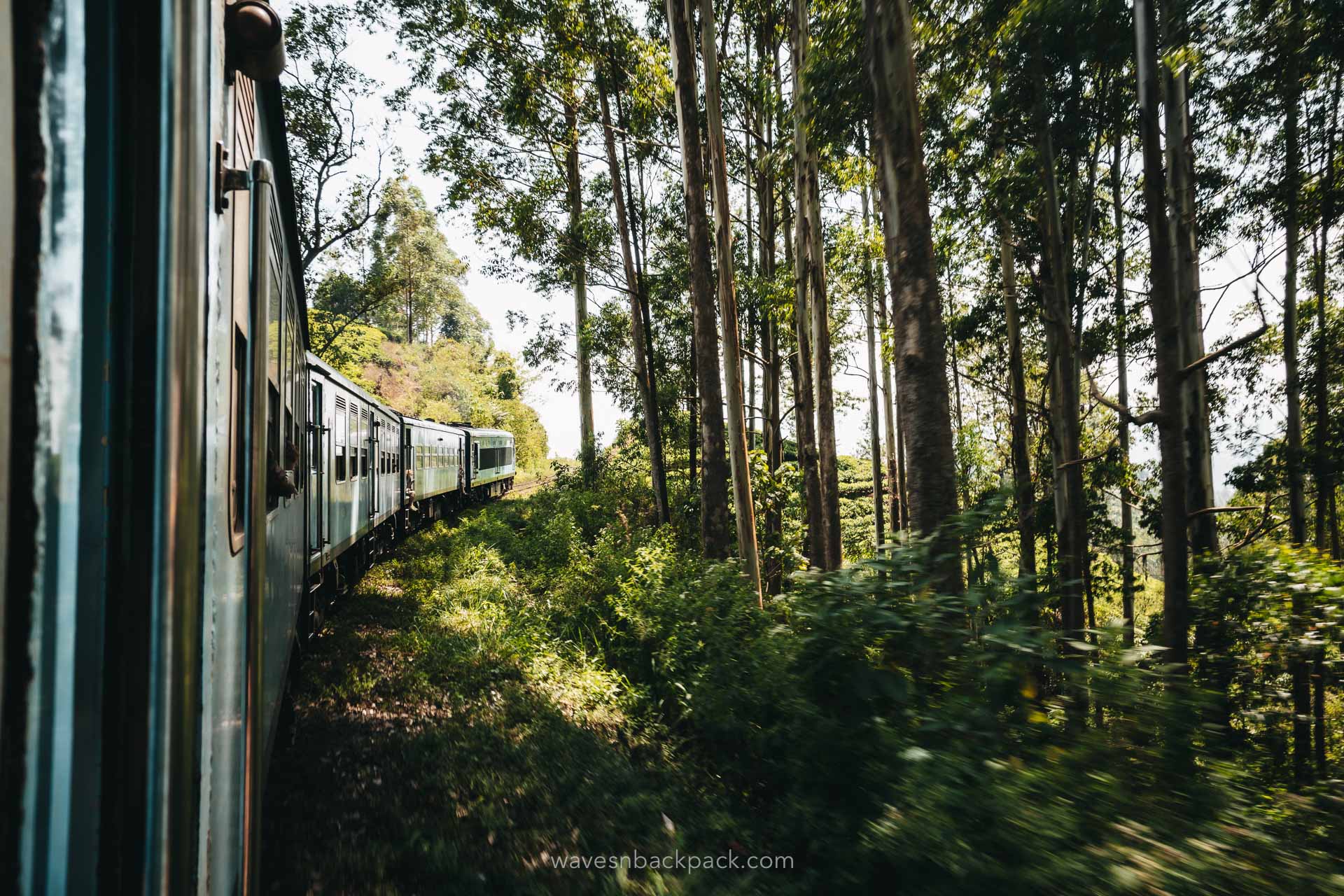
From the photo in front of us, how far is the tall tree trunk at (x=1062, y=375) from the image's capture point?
1070cm

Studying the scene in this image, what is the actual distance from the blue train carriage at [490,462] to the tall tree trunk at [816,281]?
1434 centimetres

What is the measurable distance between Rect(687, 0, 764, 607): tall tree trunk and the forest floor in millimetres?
2511

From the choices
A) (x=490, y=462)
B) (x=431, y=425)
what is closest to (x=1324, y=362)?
(x=431, y=425)

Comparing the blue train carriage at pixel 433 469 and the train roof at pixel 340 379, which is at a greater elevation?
the train roof at pixel 340 379

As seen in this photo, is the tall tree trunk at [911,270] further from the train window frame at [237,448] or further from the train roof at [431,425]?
the train roof at [431,425]

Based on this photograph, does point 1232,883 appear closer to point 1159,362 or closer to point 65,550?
point 65,550

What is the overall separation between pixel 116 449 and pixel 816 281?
1070cm

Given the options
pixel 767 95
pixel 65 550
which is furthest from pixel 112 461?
pixel 767 95

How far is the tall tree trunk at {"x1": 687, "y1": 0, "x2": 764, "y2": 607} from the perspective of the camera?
8.01 meters

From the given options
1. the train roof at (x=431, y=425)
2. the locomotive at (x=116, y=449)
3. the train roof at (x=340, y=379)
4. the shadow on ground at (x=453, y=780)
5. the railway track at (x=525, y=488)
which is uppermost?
the train roof at (x=431, y=425)

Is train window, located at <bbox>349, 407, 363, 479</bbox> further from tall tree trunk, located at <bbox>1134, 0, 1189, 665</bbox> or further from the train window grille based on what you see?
tall tree trunk, located at <bbox>1134, 0, 1189, 665</bbox>

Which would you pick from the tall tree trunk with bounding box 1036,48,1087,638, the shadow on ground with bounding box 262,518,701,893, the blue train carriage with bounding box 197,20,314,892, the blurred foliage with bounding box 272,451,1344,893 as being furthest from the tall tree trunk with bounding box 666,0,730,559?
the blue train carriage with bounding box 197,20,314,892

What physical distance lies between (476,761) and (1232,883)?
3972 millimetres

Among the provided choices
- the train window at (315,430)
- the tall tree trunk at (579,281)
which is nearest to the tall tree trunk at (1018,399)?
the tall tree trunk at (579,281)
